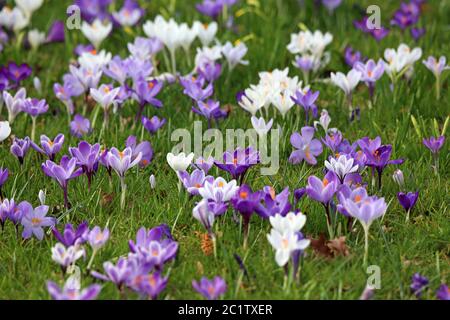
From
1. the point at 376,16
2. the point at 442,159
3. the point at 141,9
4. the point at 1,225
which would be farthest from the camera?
the point at 141,9

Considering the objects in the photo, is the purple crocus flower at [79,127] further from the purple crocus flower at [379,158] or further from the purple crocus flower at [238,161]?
the purple crocus flower at [379,158]

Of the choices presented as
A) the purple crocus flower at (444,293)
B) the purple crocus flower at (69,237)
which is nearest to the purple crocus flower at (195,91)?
the purple crocus flower at (69,237)

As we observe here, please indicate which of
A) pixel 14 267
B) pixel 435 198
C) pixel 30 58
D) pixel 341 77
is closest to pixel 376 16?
pixel 341 77

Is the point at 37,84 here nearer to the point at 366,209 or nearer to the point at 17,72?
the point at 17,72

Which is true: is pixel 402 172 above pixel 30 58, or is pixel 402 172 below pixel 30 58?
below

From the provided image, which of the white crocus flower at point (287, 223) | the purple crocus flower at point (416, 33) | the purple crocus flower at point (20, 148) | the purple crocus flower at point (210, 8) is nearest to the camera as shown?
the white crocus flower at point (287, 223)
